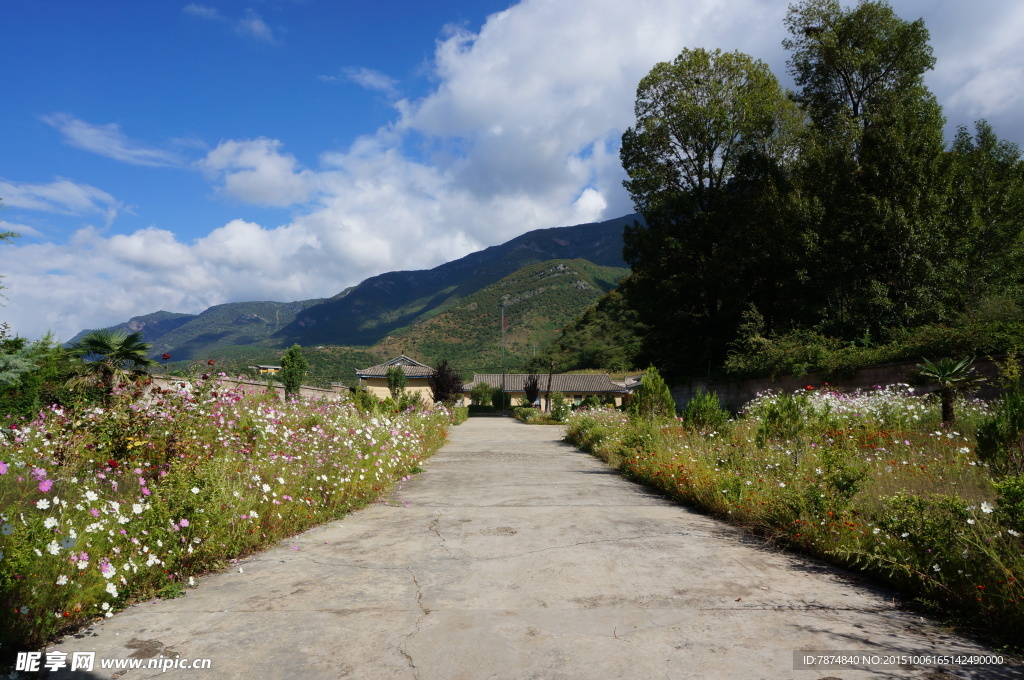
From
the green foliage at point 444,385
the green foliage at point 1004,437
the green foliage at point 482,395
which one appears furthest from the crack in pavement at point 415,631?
the green foliage at point 482,395

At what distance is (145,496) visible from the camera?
14.2ft

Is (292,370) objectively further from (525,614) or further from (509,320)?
(509,320)

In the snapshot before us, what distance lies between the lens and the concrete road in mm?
2838

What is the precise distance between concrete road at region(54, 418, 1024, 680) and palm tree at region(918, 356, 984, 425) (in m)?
6.13

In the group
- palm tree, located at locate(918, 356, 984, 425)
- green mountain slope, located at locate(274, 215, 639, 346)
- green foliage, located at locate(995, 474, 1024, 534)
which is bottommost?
green foliage, located at locate(995, 474, 1024, 534)

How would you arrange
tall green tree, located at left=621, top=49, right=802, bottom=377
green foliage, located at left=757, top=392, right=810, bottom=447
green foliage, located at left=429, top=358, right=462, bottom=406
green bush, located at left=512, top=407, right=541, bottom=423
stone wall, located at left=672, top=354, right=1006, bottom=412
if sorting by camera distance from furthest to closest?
green foliage, located at left=429, top=358, right=462, bottom=406
green bush, located at left=512, top=407, right=541, bottom=423
tall green tree, located at left=621, top=49, right=802, bottom=377
stone wall, located at left=672, top=354, right=1006, bottom=412
green foliage, located at left=757, top=392, right=810, bottom=447

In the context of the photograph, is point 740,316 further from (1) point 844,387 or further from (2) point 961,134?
(2) point 961,134

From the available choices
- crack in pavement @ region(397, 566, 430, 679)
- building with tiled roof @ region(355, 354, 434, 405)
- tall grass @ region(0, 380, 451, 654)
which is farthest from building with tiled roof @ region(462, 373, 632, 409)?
crack in pavement @ region(397, 566, 430, 679)

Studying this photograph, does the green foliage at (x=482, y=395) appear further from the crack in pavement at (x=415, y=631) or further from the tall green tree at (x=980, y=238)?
the crack in pavement at (x=415, y=631)

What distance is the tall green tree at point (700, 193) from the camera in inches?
1021

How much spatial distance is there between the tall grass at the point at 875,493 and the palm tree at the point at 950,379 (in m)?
0.24

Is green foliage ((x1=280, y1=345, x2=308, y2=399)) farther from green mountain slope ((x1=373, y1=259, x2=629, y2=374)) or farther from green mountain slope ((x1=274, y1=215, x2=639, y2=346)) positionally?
green mountain slope ((x1=274, y1=215, x2=639, y2=346))

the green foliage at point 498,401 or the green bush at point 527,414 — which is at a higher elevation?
the green bush at point 527,414

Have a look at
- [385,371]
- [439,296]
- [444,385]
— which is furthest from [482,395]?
[439,296]
